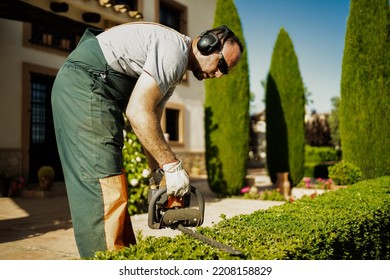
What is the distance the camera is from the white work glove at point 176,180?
195 cm

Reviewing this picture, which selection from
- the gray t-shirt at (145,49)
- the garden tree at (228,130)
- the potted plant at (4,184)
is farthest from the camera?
the garden tree at (228,130)

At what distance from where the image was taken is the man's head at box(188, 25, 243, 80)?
7.45 ft

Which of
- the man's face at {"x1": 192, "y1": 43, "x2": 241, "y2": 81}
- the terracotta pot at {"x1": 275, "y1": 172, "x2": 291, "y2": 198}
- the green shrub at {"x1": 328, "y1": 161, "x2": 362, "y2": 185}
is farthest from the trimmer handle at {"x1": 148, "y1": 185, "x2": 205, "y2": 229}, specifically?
the terracotta pot at {"x1": 275, "y1": 172, "x2": 291, "y2": 198}

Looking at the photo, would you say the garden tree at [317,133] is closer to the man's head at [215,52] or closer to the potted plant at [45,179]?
the potted plant at [45,179]

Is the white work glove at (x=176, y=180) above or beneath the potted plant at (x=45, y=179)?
above

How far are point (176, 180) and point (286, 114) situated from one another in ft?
34.8

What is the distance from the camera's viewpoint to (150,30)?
2148 millimetres

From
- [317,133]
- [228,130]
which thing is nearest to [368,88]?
[228,130]

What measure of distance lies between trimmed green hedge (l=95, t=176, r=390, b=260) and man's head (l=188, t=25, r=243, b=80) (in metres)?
1.05

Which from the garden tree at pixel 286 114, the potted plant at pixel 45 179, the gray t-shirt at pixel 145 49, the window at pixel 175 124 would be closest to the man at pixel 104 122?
the gray t-shirt at pixel 145 49

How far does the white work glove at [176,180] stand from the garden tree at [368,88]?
8649 millimetres
